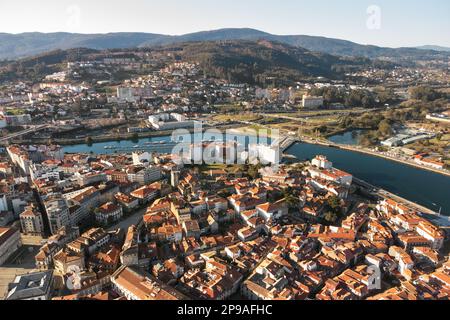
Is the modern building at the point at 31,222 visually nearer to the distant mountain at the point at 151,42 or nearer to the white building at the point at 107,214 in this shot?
the white building at the point at 107,214

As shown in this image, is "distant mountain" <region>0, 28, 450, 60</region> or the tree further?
"distant mountain" <region>0, 28, 450, 60</region>

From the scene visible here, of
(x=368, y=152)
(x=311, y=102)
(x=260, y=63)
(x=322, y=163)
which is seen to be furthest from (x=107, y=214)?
(x=260, y=63)

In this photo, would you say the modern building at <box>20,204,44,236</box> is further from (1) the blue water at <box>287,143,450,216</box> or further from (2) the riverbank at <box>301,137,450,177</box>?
(2) the riverbank at <box>301,137,450,177</box>

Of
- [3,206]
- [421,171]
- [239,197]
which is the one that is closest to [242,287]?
[239,197]

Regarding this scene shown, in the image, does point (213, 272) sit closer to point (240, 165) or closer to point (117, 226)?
point (117, 226)

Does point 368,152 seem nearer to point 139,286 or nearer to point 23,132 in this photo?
point 139,286

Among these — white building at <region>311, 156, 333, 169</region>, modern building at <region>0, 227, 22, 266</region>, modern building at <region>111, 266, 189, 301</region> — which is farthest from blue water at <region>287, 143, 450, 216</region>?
modern building at <region>0, 227, 22, 266</region>
